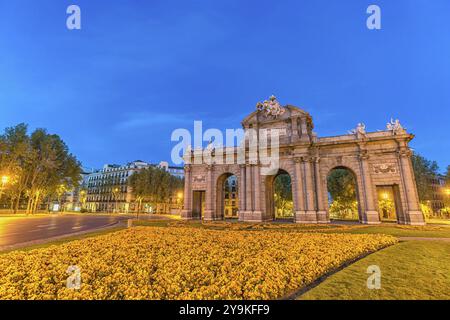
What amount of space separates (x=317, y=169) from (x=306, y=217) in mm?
6905

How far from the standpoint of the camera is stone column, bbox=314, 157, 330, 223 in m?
28.0

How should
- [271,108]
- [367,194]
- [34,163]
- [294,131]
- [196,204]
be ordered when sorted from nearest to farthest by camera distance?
[367,194]
[294,131]
[271,108]
[196,204]
[34,163]

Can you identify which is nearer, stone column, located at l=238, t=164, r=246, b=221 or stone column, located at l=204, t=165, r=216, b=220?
stone column, located at l=238, t=164, r=246, b=221

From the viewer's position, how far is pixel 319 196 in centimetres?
2894

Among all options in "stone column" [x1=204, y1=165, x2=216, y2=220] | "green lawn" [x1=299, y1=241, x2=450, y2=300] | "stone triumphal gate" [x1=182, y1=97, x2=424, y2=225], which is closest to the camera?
"green lawn" [x1=299, y1=241, x2=450, y2=300]

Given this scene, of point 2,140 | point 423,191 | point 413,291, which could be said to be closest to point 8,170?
point 2,140

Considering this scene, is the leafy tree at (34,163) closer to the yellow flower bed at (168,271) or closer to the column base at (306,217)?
the yellow flower bed at (168,271)

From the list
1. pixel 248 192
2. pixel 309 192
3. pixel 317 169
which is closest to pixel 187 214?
pixel 248 192

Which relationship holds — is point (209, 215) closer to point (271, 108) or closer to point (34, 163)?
point (271, 108)

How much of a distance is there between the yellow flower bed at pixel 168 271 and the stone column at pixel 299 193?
17.6 metres

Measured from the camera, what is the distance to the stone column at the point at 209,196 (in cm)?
3441

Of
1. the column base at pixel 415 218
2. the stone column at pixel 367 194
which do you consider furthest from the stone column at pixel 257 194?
the column base at pixel 415 218

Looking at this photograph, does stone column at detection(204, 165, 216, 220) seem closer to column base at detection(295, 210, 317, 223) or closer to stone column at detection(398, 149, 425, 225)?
column base at detection(295, 210, 317, 223)

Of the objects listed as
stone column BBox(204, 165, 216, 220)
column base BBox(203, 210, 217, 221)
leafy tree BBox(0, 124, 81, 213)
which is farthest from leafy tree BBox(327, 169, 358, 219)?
leafy tree BBox(0, 124, 81, 213)
